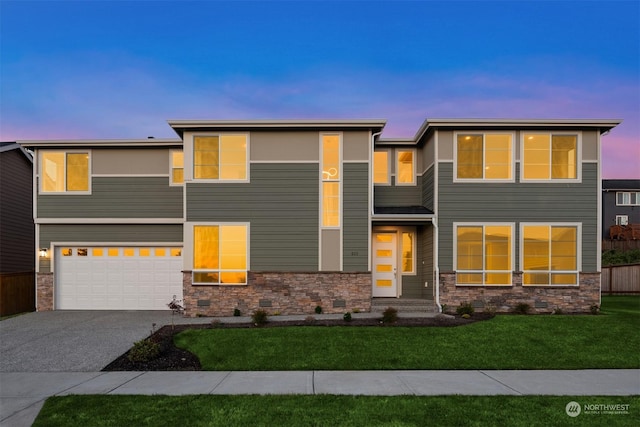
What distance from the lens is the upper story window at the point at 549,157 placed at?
11906 millimetres

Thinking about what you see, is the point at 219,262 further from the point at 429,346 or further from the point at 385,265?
the point at 429,346

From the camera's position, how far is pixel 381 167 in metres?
13.6

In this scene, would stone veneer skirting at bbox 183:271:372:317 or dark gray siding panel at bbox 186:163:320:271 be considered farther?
dark gray siding panel at bbox 186:163:320:271

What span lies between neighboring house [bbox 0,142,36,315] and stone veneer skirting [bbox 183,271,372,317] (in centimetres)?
737

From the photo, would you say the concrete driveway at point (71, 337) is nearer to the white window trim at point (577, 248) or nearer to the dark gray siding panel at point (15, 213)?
the dark gray siding panel at point (15, 213)

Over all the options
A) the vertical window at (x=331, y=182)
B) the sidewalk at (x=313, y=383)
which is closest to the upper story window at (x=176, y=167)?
the vertical window at (x=331, y=182)

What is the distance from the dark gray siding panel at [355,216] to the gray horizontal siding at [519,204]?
98.2 inches

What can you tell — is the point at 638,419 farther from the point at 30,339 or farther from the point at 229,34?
the point at 229,34

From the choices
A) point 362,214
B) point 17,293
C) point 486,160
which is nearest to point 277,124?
point 362,214

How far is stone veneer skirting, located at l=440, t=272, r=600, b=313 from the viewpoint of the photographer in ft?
38.3

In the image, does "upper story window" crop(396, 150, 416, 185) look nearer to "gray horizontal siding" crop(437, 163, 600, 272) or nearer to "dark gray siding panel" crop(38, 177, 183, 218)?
"gray horizontal siding" crop(437, 163, 600, 272)

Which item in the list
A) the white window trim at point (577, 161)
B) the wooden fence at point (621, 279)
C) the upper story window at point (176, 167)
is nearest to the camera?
the white window trim at point (577, 161)

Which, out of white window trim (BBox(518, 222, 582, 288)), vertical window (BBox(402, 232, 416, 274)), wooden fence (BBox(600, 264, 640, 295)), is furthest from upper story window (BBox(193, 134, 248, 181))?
wooden fence (BBox(600, 264, 640, 295))

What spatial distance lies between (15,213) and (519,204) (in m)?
20.3
